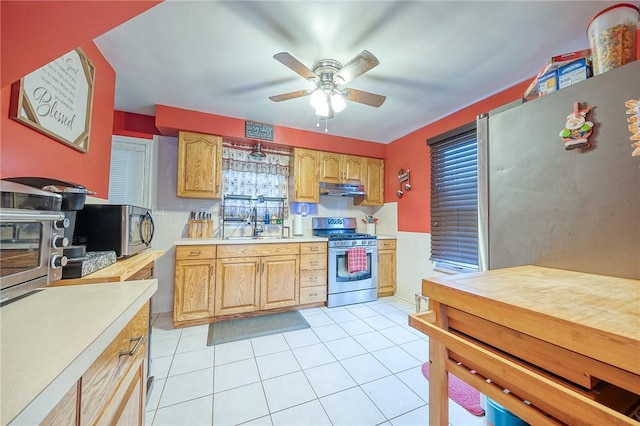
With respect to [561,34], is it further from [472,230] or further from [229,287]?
[229,287]

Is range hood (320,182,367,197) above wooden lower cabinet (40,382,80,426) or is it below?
above

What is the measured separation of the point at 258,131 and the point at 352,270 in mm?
2174

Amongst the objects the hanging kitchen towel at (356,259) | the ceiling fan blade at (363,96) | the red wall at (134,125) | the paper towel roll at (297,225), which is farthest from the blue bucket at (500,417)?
the red wall at (134,125)

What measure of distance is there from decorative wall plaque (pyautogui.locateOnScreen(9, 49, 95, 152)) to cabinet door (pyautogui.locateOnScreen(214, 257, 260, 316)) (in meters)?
1.60

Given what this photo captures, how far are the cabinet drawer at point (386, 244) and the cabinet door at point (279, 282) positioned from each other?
129cm

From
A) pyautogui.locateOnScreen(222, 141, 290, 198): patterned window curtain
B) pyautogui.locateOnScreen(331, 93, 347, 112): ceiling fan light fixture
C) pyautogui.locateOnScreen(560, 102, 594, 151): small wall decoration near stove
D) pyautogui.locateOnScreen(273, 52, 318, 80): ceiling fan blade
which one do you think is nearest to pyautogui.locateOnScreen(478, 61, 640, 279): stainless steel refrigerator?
pyautogui.locateOnScreen(560, 102, 594, 151): small wall decoration near stove

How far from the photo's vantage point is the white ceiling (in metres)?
1.44

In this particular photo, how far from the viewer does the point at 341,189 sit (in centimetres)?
352

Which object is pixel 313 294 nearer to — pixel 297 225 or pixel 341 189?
pixel 297 225

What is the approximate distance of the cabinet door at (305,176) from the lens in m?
3.34

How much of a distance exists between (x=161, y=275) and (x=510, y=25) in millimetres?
3942

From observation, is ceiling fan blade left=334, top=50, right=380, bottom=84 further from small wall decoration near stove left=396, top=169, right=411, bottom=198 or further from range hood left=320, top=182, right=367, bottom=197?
small wall decoration near stove left=396, top=169, right=411, bottom=198

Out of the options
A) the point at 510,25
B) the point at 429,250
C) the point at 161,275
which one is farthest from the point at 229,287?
the point at 510,25

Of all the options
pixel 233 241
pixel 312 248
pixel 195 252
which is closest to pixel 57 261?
pixel 195 252
